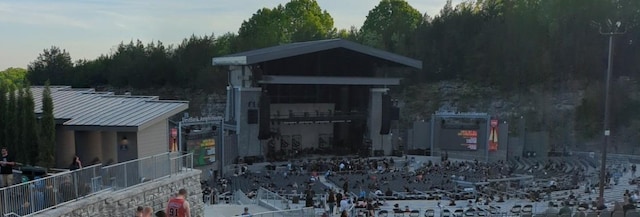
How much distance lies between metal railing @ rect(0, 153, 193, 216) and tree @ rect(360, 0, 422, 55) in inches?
2046

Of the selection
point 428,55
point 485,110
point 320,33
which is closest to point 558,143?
point 485,110

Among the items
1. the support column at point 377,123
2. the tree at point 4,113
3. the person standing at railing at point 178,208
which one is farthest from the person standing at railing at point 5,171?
the support column at point 377,123

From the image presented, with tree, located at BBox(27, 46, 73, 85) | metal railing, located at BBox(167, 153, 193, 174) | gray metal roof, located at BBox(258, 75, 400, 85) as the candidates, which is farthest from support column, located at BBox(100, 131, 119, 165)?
tree, located at BBox(27, 46, 73, 85)

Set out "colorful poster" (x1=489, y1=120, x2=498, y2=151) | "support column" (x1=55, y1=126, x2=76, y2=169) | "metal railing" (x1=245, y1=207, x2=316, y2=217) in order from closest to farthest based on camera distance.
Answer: "metal railing" (x1=245, y1=207, x2=316, y2=217)
"support column" (x1=55, y1=126, x2=76, y2=169)
"colorful poster" (x1=489, y1=120, x2=498, y2=151)

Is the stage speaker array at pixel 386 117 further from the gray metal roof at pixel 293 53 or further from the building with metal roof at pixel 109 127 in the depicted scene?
the building with metal roof at pixel 109 127

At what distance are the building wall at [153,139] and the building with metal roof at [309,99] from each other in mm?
21238

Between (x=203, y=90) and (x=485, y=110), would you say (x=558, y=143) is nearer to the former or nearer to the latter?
(x=485, y=110)

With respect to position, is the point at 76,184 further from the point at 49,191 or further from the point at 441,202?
the point at 441,202

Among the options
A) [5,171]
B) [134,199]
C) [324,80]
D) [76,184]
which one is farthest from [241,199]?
[324,80]

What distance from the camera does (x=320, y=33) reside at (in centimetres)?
7275

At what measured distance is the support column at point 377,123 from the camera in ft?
143

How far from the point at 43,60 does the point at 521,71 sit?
62.3 meters

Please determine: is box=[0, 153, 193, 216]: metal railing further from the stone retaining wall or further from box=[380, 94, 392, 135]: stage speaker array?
box=[380, 94, 392, 135]: stage speaker array

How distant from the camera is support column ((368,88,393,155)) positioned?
1718 inches
